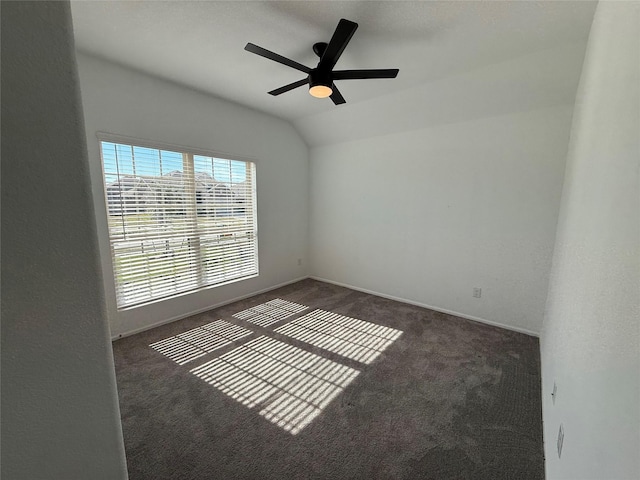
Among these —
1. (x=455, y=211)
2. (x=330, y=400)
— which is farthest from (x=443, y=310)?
(x=330, y=400)

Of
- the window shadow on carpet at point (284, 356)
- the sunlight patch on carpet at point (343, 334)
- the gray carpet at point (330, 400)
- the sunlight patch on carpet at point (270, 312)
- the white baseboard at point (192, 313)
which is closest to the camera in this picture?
the gray carpet at point (330, 400)

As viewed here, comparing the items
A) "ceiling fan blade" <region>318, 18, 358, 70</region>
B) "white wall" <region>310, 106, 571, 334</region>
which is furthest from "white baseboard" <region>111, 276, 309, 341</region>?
"ceiling fan blade" <region>318, 18, 358, 70</region>

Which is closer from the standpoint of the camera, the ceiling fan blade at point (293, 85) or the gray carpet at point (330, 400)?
the gray carpet at point (330, 400)

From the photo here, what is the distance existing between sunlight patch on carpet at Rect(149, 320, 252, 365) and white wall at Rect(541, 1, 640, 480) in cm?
254

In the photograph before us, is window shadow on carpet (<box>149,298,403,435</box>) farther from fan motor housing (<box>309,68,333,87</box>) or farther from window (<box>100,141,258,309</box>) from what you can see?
fan motor housing (<box>309,68,333,87</box>)

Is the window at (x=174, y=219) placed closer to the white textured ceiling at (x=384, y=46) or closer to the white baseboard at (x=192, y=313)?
the white baseboard at (x=192, y=313)

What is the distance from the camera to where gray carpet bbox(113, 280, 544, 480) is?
151 cm

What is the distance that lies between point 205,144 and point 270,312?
2200 mm

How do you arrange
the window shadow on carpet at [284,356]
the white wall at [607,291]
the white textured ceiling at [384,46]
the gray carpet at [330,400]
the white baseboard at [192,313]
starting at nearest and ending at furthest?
the white wall at [607,291]
the gray carpet at [330,400]
the white textured ceiling at [384,46]
the window shadow on carpet at [284,356]
the white baseboard at [192,313]

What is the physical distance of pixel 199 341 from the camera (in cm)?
275

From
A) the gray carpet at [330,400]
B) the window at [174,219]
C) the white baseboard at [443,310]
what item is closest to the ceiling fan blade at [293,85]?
the window at [174,219]

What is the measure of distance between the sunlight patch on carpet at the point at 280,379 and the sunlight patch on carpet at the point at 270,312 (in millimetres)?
552

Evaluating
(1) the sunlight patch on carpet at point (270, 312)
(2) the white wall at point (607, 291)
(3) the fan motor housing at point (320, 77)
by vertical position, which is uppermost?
(3) the fan motor housing at point (320, 77)

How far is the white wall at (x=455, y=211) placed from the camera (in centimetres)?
279
